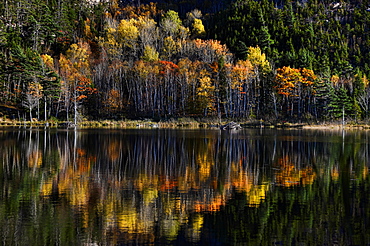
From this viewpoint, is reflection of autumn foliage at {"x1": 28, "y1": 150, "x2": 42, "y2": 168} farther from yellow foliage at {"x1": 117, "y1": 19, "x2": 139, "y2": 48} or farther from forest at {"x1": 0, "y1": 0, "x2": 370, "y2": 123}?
yellow foliage at {"x1": 117, "y1": 19, "x2": 139, "y2": 48}

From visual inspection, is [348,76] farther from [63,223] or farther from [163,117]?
[63,223]

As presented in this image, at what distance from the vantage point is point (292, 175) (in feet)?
67.0

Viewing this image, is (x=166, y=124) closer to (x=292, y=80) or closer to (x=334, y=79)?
(x=292, y=80)

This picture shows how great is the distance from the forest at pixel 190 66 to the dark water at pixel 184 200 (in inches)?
2347

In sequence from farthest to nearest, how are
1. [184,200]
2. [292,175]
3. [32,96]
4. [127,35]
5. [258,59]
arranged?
[127,35], [258,59], [32,96], [292,175], [184,200]

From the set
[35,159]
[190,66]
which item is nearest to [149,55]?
[190,66]

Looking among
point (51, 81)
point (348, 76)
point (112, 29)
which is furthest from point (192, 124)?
point (112, 29)

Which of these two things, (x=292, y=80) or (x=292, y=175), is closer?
(x=292, y=175)

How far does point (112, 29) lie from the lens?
391 ft

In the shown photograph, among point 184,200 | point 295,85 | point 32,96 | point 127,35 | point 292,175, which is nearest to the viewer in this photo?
point 184,200

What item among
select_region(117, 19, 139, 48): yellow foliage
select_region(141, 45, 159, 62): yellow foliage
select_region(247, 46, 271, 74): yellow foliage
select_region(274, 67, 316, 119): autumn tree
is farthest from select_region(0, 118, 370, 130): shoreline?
select_region(117, 19, 139, 48): yellow foliage

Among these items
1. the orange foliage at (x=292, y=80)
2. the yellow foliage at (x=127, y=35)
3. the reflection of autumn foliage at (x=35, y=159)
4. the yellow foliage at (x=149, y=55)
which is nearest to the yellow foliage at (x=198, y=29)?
the yellow foliage at (x=127, y=35)

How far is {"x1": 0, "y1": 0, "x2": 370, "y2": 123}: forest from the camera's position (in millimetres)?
84750

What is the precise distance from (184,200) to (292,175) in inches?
313
